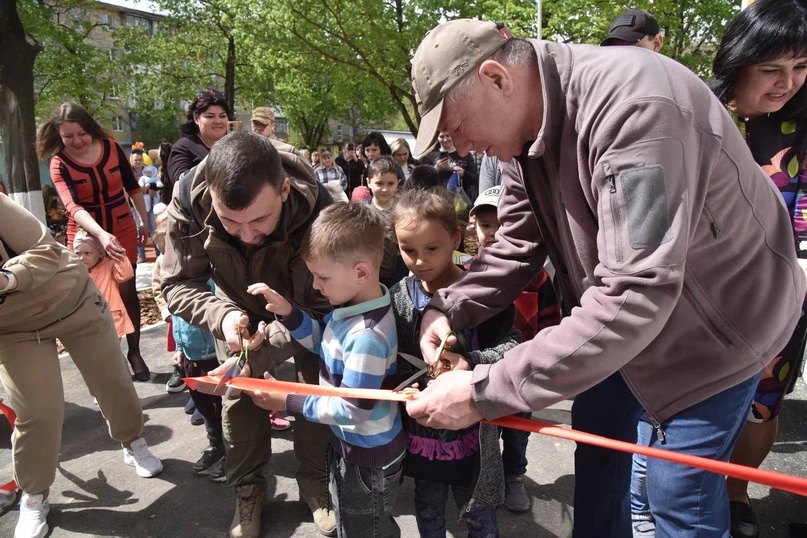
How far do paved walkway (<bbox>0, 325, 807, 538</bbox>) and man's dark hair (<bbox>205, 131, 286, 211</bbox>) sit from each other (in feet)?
5.62

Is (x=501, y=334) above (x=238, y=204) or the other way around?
the other way around

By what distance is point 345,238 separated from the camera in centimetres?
203

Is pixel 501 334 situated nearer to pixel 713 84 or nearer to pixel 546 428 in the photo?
pixel 546 428

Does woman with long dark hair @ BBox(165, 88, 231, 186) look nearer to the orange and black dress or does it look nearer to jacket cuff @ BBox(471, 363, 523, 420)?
the orange and black dress

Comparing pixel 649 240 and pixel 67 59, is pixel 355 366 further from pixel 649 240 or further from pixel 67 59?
pixel 67 59

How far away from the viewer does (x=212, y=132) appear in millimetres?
4480

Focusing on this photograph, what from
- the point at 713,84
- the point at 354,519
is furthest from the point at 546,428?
the point at 713,84

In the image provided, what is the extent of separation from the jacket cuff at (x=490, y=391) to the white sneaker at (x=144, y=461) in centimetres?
253

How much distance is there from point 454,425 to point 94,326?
2226 mm

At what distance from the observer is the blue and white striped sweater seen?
1.93 metres

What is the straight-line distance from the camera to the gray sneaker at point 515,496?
9.33 feet

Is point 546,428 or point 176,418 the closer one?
point 546,428

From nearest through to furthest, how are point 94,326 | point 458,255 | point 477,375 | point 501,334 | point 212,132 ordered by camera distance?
1. point 477,375
2. point 501,334
3. point 94,326
4. point 458,255
5. point 212,132

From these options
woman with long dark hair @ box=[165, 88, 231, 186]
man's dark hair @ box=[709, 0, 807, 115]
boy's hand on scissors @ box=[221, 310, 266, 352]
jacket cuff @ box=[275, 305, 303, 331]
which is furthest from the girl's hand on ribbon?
woman with long dark hair @ box=[165, 88, 231, 186]
